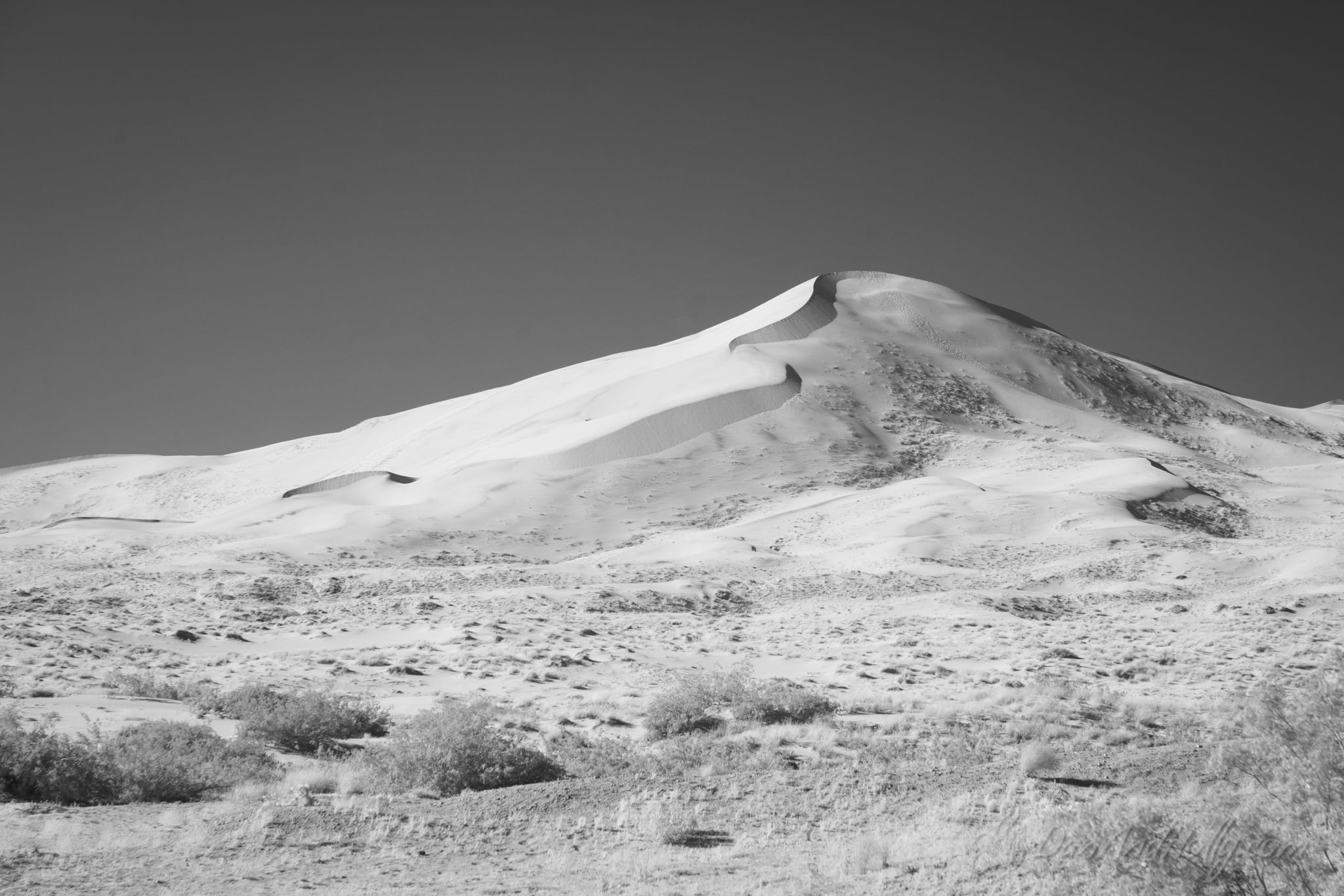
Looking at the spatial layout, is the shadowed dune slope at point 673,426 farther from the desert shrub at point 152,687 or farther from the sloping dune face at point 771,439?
the desert shrub at point 152,687

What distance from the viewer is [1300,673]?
1709 cm

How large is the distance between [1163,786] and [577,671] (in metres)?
11.8

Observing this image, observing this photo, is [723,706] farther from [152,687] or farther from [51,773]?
[152,687]

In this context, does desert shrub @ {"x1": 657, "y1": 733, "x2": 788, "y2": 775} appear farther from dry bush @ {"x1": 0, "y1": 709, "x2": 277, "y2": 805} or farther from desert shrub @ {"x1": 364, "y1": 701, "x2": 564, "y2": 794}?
dry bush @ {"x1": 0, "y1": 709, "x2": 277, "y2": 805}

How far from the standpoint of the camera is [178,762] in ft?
→ 31.9

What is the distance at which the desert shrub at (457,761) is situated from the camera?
9938 mm

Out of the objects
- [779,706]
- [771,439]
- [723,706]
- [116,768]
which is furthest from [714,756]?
[771,439]

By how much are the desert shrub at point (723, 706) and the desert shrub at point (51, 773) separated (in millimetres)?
6514

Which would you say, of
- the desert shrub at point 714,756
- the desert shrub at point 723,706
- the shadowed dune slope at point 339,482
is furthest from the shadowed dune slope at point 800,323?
the desert shrub at point 714,756

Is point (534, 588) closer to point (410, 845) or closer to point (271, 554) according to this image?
point (271, 554)

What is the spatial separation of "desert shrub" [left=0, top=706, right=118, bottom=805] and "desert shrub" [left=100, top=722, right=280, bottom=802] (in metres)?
0.17

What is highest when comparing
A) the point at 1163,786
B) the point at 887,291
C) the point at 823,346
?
the point at 887,291

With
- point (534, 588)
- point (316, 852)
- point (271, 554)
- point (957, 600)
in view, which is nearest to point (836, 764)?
point (316, 852)

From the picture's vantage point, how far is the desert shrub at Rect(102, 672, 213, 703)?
15.5 m
